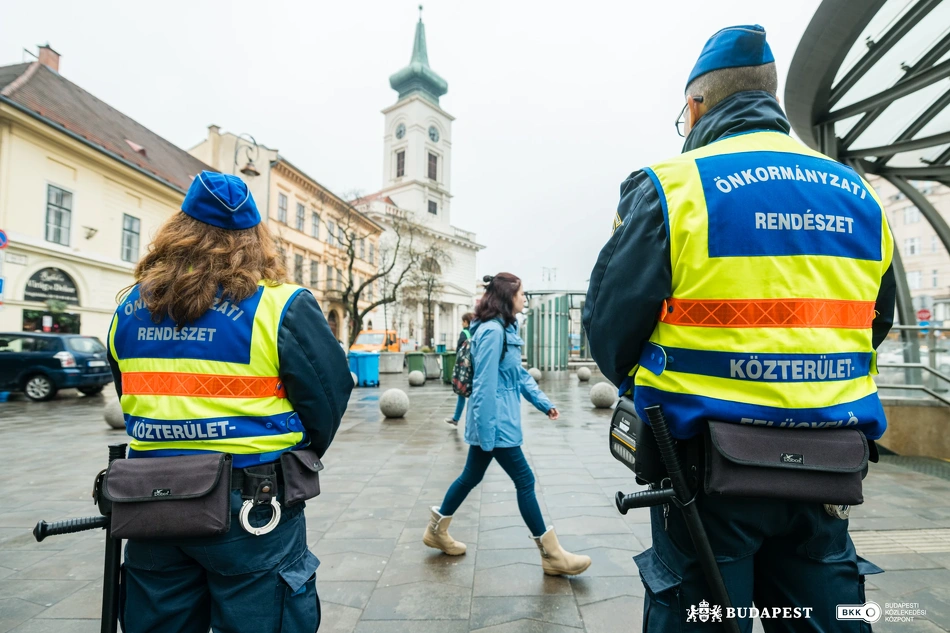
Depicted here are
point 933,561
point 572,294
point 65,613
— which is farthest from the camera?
point 572,294

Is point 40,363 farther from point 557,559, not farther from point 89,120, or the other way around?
point 557,559

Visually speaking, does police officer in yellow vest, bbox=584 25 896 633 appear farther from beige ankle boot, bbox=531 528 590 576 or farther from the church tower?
the church tower

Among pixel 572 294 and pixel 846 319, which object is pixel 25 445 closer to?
pixel 846 319

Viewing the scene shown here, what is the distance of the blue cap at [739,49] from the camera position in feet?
5.71

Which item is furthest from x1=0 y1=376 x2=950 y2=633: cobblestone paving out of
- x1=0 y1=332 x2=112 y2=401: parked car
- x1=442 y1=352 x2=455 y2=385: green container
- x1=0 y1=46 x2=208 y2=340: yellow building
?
x1=0 y1=46 x2=208 y2=340: yellow building

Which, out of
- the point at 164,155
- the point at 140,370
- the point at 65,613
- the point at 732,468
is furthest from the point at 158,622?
the point at 164,155

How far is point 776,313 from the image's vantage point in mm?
1438

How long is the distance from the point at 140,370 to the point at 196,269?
365mm

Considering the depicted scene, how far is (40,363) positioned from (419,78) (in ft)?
232

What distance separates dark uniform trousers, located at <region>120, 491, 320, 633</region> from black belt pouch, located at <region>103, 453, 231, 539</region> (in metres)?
0.07

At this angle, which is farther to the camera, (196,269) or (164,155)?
(164,155)

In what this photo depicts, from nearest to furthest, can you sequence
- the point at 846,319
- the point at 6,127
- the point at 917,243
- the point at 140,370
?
the point at 846,319 → the point at 140,370 → the point at 6,127 → the point at 917,243

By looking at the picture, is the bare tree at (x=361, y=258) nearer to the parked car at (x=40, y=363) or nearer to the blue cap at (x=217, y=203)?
the parked car at (x=40, y=363)

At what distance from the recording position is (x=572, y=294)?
24.1m
